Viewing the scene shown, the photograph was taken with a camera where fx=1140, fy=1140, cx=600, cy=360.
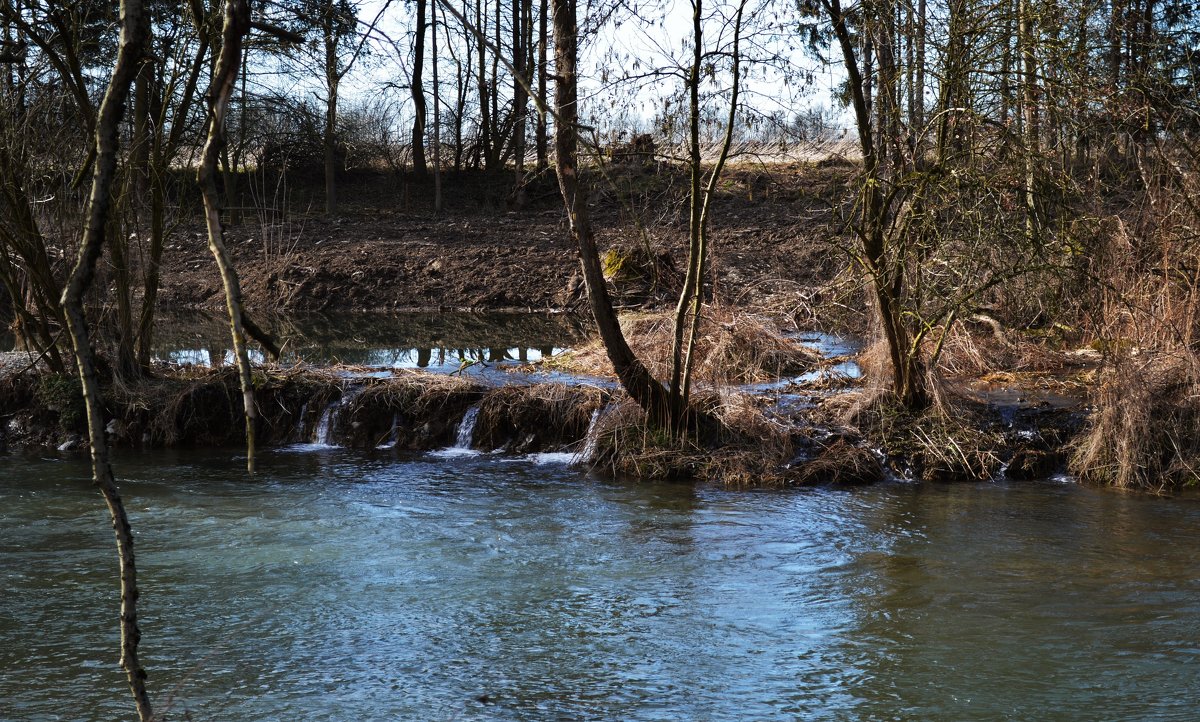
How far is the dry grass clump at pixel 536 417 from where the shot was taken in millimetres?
10844

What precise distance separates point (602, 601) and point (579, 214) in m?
3.60

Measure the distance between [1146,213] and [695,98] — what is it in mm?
4321

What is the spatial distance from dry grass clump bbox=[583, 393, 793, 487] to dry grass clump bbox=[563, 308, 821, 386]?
0.94 m

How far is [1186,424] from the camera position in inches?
367

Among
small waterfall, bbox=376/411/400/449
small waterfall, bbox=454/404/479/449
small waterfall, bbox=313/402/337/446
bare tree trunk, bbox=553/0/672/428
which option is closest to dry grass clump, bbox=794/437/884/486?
bare tree trunk, bbox=553/0/672/428

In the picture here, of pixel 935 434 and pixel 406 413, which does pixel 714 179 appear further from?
pixel 406 413

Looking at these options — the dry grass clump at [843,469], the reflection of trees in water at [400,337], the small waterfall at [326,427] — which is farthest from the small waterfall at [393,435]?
the dry grass clump at [843,469]

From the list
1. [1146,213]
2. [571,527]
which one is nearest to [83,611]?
[571,527]

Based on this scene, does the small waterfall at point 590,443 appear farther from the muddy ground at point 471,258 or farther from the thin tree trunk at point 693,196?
the muddy ground at point 471,258

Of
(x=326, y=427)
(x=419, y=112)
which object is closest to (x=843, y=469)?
(x=326, y=427)

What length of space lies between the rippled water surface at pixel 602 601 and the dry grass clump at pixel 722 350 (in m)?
2.38

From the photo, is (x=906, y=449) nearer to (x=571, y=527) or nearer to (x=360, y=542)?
(x=571, y=527)

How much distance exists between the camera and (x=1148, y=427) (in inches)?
365

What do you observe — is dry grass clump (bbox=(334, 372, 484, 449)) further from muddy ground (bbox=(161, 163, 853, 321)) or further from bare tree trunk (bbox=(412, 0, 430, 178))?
bare tree trunk (bbox=(412, 0, 430, 178))
